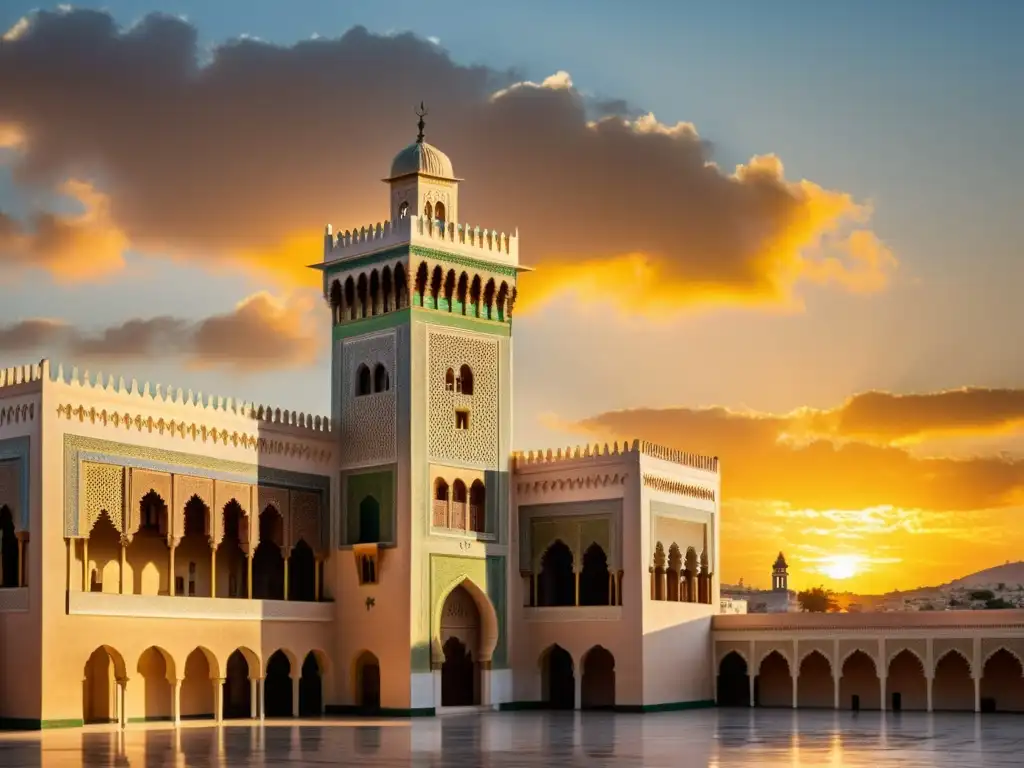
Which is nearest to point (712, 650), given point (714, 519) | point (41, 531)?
point (714, 519)

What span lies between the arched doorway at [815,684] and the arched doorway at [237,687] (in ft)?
30.8

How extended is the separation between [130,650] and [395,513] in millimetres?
4946

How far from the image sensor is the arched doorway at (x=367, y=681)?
86.3ft

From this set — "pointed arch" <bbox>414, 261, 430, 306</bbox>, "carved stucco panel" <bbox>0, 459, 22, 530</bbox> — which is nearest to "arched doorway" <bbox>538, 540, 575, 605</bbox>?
"pointed arch" <bbox>414, 261, 430, 306</bbox>

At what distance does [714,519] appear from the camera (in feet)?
98.9

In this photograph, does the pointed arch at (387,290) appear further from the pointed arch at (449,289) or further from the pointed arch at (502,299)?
the pointed arch at (502,299)

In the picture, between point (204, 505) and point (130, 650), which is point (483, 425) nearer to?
point (204, 505)

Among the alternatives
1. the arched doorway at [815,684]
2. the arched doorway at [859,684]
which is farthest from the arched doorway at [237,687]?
the arched doorway at [859,684]

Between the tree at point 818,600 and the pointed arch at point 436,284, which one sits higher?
the pointed arch at point 436,284

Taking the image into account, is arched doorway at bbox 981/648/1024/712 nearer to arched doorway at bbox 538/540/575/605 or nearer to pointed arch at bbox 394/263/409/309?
arched doorway at bbox 538/540/575/605

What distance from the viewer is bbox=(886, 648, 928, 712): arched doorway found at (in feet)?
91.4

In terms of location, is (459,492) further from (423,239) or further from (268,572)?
(423,239)

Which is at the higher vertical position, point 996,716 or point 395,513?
point 395,513

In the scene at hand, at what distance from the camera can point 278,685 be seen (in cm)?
2667
